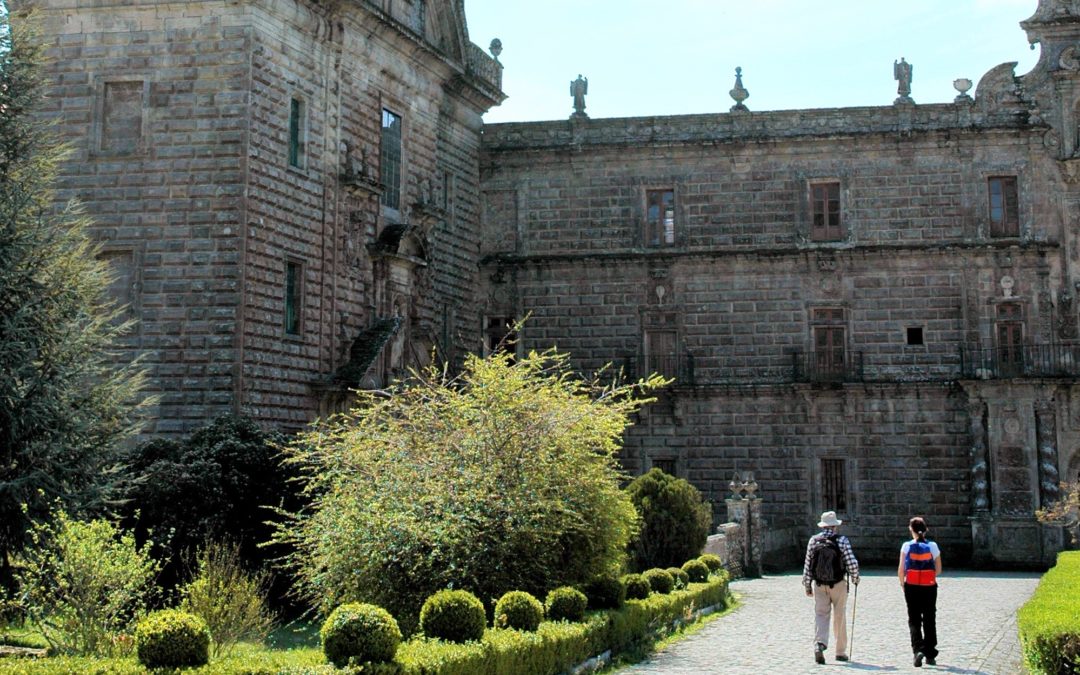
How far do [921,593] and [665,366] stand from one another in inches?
726

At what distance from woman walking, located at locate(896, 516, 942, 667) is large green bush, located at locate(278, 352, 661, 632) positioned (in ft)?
11.8

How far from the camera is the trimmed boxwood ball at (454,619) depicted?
39.8 ft

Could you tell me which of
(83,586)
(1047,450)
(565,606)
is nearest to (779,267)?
(1047,450)

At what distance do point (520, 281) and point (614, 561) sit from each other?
17.6m

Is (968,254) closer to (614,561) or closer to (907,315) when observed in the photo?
(907,315)

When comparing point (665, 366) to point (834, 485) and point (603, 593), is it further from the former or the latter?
point (603, 593)

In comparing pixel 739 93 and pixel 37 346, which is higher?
pixel 739 93

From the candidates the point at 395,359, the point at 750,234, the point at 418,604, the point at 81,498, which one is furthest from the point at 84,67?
the point at 750,234

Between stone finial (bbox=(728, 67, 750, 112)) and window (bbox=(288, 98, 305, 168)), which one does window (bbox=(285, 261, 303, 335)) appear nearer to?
window (bbox=(288, 98, 305, 168))

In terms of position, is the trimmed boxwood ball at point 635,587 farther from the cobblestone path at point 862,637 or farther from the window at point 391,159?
the window at point 391,159

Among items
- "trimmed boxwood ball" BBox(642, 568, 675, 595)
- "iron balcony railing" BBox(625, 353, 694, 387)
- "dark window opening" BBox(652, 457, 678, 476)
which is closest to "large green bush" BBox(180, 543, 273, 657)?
"trimmed boxwood ball" BBox(642, 568, 675, 595)

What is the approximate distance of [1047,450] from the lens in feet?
98.8

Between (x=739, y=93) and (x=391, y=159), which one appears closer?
(x=391, y=159)

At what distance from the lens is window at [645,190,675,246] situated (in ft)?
109
